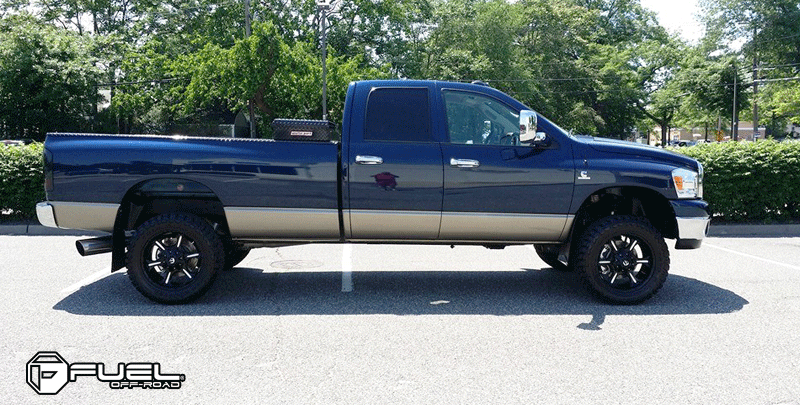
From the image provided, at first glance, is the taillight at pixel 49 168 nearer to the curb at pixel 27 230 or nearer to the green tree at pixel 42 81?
the curb at pixel 27 230

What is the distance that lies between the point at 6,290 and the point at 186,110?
26.9 meters

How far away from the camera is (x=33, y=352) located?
4.64 meters

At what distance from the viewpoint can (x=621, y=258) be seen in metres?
6.16

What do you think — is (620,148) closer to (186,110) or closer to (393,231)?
(393,231)

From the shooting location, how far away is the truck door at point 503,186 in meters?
6.07

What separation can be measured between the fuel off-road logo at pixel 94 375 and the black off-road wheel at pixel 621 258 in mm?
3661

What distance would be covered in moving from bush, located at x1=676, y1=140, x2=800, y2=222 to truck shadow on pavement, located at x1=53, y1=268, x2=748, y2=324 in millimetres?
5113

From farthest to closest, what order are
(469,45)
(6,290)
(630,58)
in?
(630,58), (469,45), (6,290)

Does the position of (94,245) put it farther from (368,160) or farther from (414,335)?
(414,335)

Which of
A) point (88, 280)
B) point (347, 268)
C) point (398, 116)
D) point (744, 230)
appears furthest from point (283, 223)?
point (744, 230)

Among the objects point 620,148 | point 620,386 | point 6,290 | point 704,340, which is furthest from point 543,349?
point 6,290

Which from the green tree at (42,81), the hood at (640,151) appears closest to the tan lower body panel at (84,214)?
the hood at (640,151)

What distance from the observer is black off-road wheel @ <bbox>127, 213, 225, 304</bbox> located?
5949 millimetres

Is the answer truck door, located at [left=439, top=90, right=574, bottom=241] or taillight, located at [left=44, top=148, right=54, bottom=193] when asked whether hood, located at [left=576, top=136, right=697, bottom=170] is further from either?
taillight, located at [left=44, top=148, right=54, bottom=193]
